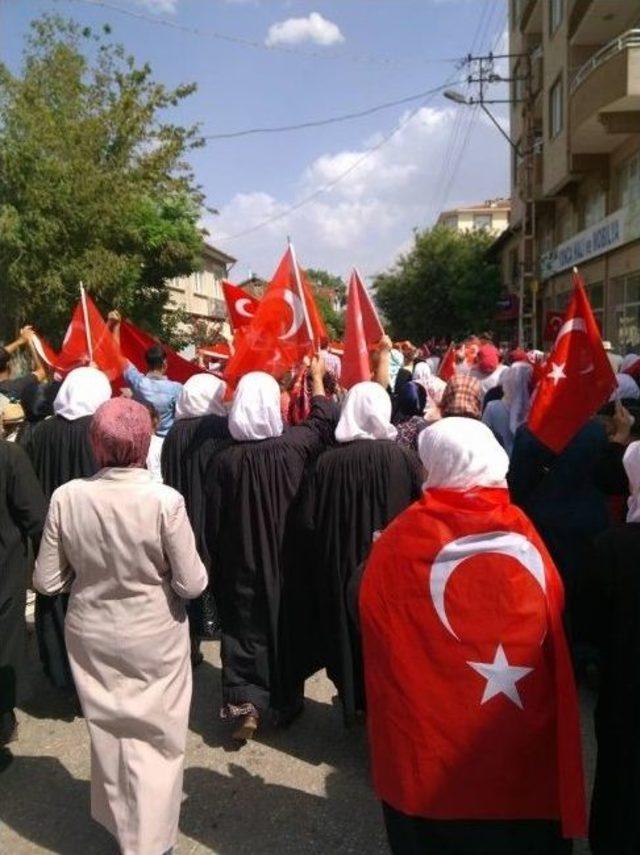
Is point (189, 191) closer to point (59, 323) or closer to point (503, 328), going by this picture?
point (59, 323)

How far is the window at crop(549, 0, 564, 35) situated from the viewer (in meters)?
20.5

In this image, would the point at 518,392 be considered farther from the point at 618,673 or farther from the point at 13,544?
the point at 13,544

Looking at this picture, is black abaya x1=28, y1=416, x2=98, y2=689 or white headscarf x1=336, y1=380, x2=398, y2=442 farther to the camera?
black abaya x1=28, y1=416, x2=98, y2=689

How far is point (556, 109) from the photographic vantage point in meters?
21.3

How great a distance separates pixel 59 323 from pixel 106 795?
12.2 meters

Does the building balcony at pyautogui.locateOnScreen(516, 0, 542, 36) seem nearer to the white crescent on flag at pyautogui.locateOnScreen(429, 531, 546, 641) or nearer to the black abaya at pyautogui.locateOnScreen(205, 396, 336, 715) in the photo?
the black abaya at pyautogui.locateOnScreen(205, 396, 336, 715)

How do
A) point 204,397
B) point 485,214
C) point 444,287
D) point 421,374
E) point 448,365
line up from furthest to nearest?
1. point 485,214
2. point 444,287
3. point 448,365
4. point 421,374
5. point 204,397

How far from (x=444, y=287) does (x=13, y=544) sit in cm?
3177

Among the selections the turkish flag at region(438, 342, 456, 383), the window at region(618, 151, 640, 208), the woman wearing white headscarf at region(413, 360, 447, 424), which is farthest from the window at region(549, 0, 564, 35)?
the woman wearing white headscarf at region(413, 360, 447, 424)

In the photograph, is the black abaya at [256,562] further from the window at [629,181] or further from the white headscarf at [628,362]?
the window at [629,181]

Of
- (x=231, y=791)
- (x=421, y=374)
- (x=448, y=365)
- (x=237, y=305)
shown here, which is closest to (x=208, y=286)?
(x=448, y=365)

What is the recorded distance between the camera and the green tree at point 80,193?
42.4ft

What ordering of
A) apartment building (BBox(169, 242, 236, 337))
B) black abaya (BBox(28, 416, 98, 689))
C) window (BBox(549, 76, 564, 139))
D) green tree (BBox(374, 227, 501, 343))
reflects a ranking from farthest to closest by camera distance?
apartment building (BBox(169, 242, 236, 337))
green tree (BBox(374, 227, 501, 343))
window (BBox(549, 76, 564, 139))
black abaya (BBox(28, 416, 98, 689))

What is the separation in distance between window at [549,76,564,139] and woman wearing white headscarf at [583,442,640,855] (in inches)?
809
